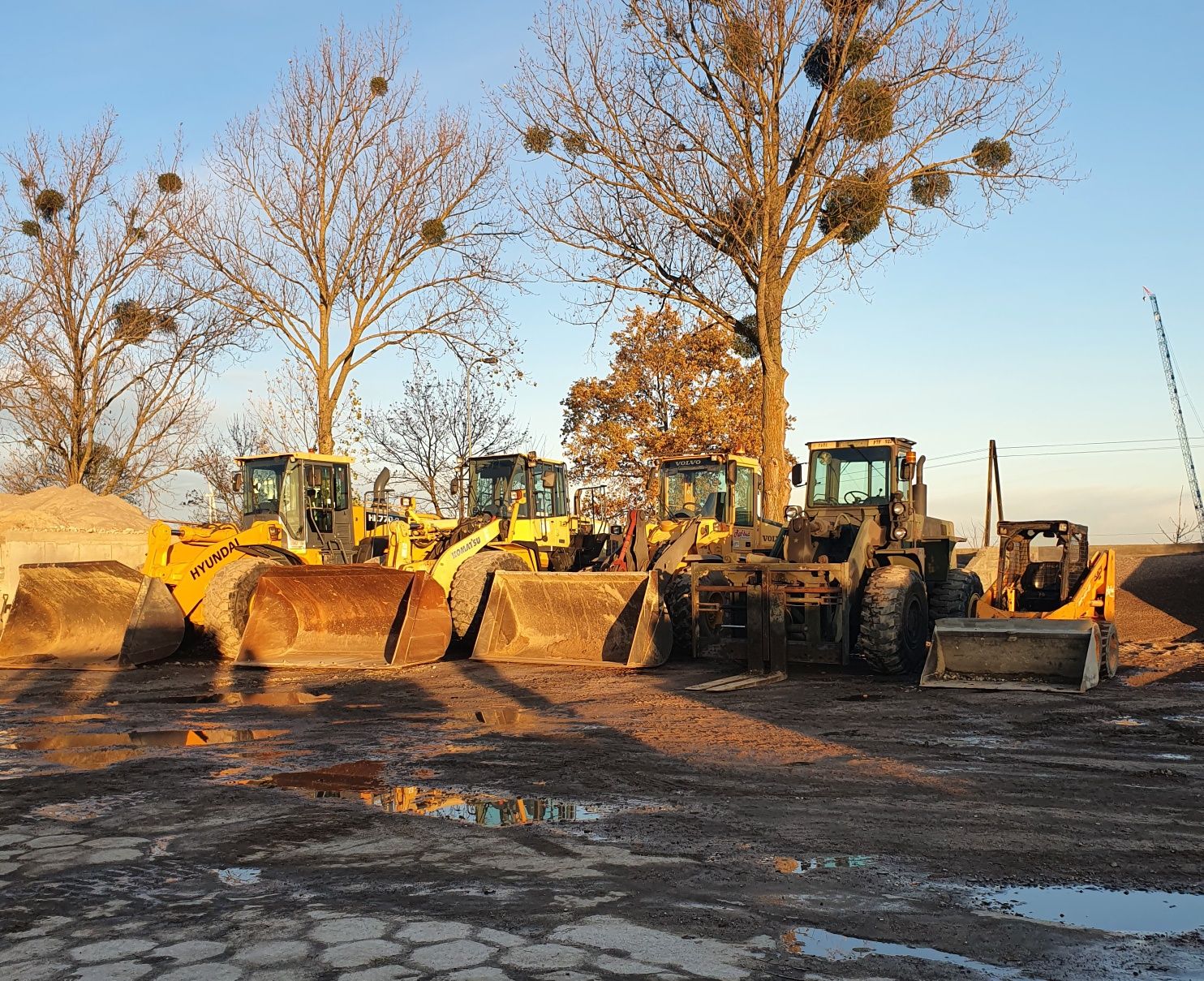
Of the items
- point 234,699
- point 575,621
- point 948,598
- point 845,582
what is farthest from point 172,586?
point 948,598

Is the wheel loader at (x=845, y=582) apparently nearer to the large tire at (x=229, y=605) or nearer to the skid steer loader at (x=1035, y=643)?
the skid steer loader at (x=1035, y=643)

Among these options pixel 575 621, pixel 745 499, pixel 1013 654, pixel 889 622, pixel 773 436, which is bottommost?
pixel 1013 654

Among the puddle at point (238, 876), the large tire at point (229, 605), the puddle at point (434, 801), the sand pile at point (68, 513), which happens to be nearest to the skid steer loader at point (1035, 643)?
the puddle at point (434, 801)

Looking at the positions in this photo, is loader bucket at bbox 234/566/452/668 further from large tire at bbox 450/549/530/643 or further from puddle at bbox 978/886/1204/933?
puddle at bbox 978/886/1204/933

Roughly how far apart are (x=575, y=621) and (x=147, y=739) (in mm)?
6148

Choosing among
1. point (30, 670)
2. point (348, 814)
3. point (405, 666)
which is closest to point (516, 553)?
point (405, 666)

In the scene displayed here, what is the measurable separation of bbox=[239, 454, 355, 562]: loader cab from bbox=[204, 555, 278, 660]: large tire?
198cm

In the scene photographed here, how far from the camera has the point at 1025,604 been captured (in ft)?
48.3

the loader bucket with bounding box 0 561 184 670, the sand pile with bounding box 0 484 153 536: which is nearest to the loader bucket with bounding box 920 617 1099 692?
the loader bucket with bounding box 0 561 184 670

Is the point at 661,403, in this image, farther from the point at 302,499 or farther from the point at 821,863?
the point at 821,863

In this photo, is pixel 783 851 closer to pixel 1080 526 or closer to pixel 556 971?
pixel 556 971

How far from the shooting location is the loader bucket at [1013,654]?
1170cm

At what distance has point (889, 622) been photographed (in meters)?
13.1

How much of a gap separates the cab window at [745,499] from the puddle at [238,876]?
1449cm
